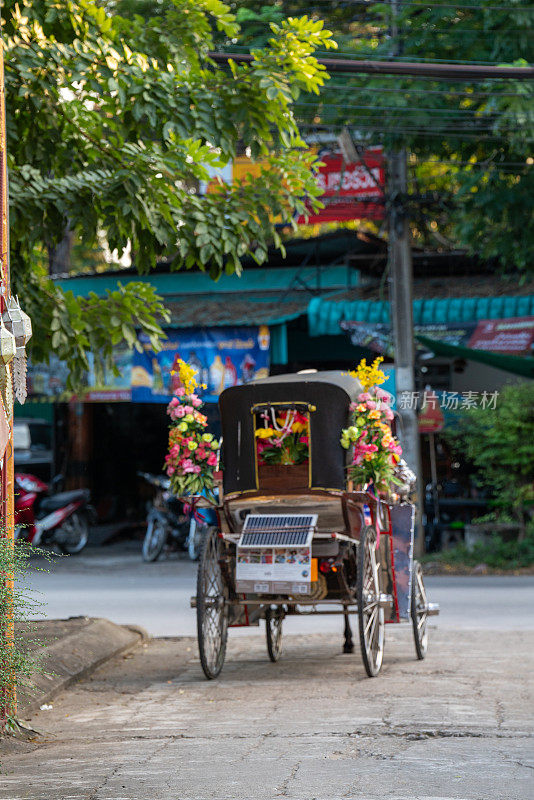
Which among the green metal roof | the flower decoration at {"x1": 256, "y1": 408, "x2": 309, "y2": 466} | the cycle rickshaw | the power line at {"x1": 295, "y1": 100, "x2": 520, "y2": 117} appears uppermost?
the power line at {"x1": 295, "y1": 100, "x2": 520, "y2": 117}

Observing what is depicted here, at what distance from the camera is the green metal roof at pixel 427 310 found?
Result: 18812 millimetres

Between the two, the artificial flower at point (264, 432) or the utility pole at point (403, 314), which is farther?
the utility pole at point (403, 314)

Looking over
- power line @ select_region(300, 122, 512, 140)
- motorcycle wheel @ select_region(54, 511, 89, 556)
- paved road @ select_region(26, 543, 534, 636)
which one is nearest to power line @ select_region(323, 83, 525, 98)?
power line @ select_region(300, 122, 512, 140)

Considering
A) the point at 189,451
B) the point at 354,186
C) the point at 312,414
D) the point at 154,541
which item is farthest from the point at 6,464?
the point at 154,541

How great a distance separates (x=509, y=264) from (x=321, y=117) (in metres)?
4.51

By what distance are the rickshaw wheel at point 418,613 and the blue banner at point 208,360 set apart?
9.79m

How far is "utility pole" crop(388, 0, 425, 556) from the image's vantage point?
18.0 metres

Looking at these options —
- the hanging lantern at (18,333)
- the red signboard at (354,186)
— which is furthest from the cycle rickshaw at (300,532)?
the red signboard at (354,186)

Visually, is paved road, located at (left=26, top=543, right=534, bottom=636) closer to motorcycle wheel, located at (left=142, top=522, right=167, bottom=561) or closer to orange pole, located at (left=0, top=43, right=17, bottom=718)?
motorcycle wheel, located at (left=142, top=522, right=167, bottom=561)

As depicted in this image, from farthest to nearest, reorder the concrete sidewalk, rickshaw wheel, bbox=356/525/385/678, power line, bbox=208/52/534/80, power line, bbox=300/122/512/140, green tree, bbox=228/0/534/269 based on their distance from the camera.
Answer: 1. power line, bbox=300/122/512/140
2. green tree, bbox=228/0/534/269
3. power line, bbox=208/52/534/80
4. rickshaw wheel, bbox=356/525/385/678
5. the concrete sidewalk

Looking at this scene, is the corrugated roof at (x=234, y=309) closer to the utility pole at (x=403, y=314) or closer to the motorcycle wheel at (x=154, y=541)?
the utility pole at (x=403, y=314)

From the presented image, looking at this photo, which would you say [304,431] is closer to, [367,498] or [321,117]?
[367,498]

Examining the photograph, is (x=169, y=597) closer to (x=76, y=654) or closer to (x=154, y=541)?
(x=154, y=541)

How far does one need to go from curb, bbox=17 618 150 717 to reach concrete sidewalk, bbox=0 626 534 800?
0.36ft
